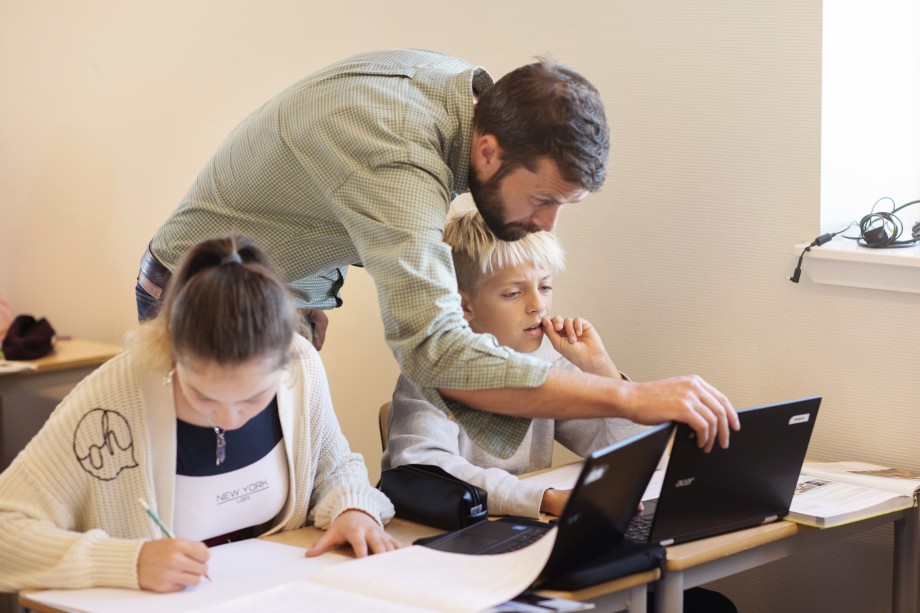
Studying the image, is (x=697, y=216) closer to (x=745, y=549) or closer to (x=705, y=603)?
(x=705, y=603)

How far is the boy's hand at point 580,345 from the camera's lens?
2043mm

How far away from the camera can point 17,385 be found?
3.27 m

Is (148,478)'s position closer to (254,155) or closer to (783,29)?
(254,155)

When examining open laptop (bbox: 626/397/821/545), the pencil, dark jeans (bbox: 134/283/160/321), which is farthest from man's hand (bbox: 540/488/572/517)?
dark jeans (bbox: 134/283/160/321)

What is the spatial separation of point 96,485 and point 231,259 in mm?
359

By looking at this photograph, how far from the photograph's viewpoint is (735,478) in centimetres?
154

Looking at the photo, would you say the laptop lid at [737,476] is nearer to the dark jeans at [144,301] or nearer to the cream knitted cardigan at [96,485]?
the cream knitted cardigan at [96,485]

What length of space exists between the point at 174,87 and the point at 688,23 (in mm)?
1704

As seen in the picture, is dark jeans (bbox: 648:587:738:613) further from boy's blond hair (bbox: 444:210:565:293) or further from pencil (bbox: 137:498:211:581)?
pencil (bbox: 137:498:211:581)

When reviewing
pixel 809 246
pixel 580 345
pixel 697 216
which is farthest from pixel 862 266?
pixel 580 345

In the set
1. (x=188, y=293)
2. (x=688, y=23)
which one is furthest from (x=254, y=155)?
(x=688, y=23)

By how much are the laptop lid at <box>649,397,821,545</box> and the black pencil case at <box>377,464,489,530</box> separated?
29cm

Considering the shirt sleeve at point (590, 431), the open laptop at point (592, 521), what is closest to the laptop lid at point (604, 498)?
the open laptop at point (592, 521)

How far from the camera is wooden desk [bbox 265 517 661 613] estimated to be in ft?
4.37
